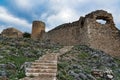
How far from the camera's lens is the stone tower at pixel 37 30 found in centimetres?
3466

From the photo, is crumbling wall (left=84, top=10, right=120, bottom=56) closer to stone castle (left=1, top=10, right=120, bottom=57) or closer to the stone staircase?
stone castle (left=1, top=10, right=120, bottom=57)

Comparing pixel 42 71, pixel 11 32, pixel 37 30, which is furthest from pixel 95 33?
pixel 11 32

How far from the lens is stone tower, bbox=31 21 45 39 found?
34.7 metres

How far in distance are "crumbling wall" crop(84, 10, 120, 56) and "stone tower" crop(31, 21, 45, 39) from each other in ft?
38.4

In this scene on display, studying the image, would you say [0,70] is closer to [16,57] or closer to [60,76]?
[60,76]

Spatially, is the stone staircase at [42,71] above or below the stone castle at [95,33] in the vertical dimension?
below

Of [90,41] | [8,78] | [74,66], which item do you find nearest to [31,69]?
[8,78]

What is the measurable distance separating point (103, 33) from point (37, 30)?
42.4 feet

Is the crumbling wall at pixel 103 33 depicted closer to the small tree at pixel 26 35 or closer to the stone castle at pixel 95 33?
the stone castle at pixel 95 33

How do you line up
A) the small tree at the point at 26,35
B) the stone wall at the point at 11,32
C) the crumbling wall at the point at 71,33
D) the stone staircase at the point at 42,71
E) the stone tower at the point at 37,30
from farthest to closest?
the small tree at the point at 26,35 → the stone wall at the point at 11,32 → the stone tower at the point at 37,30 → the crumbling wall at the point at 71,33 → the stone staircase at the point at 42,71

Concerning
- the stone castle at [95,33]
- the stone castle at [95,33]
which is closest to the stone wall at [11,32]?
the stone castle at [95,33]

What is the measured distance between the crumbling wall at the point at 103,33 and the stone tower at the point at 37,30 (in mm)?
11690

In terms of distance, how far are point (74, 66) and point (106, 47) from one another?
11.3 meters

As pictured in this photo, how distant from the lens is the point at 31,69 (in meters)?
10.6
